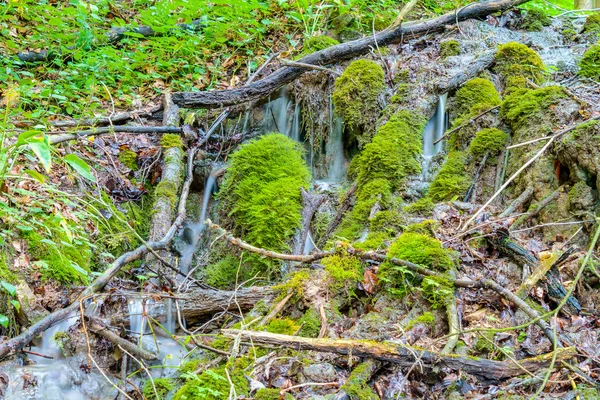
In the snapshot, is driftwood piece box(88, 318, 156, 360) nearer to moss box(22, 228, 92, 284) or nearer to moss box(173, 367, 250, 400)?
moss box(22, 228, 92, 284)

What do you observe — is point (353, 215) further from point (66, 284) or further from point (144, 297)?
point (66, 284)

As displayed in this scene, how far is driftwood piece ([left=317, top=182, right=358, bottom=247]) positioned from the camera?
494 cm

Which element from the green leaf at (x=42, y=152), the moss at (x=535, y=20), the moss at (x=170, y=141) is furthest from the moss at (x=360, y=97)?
the green leaf at (x=42, y=152)

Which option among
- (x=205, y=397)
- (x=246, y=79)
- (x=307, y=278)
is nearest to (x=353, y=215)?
(x=307, y=278)

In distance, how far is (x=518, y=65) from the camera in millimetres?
5398

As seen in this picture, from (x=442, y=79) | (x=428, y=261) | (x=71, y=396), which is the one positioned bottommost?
(x=71, y=396)

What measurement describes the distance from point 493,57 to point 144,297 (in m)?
4.65

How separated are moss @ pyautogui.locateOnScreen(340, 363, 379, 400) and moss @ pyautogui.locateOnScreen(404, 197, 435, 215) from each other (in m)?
1.94

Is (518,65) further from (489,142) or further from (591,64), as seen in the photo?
(489,142)

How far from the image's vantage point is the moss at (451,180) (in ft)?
14.6

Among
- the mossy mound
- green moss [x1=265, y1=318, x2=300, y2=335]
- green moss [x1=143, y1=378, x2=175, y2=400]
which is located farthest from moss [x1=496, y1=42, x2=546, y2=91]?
green moss [x1=143, y1=378, x2=175, y2=400]

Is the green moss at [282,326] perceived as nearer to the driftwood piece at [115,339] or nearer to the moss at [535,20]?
the driftwood piece at [115,339]

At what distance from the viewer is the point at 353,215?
15.1 ft

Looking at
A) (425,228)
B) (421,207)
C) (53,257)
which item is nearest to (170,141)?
(53,257)
